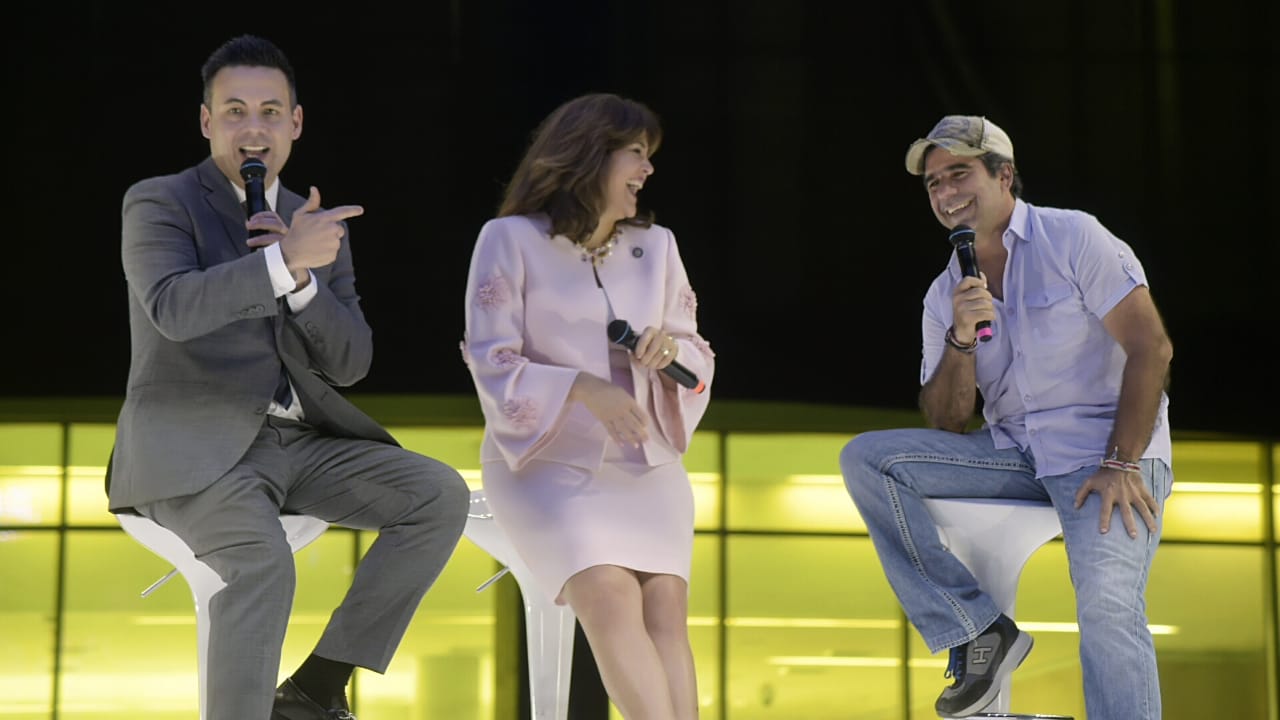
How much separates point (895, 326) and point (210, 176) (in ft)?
20.8

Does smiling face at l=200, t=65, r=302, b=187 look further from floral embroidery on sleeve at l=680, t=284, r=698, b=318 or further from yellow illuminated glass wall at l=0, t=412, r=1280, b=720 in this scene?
yellow illuminated glass wall at l=0, t=412, r=1280, b=720

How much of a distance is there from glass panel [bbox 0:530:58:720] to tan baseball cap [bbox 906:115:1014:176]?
28.2 feet

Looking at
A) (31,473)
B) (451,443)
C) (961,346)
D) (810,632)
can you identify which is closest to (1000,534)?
(961,346)

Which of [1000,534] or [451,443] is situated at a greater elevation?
[451,443]

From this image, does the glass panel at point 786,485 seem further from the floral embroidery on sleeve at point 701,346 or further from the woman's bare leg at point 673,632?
the woman's bare leg at point 673,632

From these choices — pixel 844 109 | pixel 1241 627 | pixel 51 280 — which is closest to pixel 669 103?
pixel 844 109

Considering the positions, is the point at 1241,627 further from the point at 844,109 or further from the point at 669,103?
the point at 669,103

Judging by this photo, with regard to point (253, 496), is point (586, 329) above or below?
above

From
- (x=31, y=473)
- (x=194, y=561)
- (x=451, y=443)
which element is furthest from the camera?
(x=31, y=473)

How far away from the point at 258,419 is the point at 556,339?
632mm

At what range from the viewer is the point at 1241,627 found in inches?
429

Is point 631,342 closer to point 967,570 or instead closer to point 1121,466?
point 967,570

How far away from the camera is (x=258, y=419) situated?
3.13 metres

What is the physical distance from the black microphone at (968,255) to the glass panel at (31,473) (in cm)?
811
